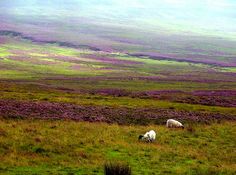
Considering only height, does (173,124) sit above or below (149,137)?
below

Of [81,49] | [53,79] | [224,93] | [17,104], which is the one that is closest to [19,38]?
[81,49]

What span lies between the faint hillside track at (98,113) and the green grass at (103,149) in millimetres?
2881

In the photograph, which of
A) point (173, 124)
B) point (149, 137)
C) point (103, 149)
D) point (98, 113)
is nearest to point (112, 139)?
point (149, 137)

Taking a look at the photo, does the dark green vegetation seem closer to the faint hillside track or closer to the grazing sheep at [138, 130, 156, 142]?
the faint hillside track

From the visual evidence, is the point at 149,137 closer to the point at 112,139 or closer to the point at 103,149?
the point at 112,139

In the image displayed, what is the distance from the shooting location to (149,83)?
87.5 m

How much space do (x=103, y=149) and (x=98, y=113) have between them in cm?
1374

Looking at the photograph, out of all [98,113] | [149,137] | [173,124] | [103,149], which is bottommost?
[98,113]

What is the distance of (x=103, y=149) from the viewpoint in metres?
25.5

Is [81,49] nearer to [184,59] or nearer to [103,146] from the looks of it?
[184,59]

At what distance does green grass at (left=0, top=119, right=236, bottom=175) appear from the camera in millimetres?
21594

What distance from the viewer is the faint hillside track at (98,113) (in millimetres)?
36250

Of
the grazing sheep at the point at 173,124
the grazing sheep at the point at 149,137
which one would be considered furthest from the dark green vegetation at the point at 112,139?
the grazing sheep at the point at 173,124

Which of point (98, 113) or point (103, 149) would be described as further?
point (98, 113)
